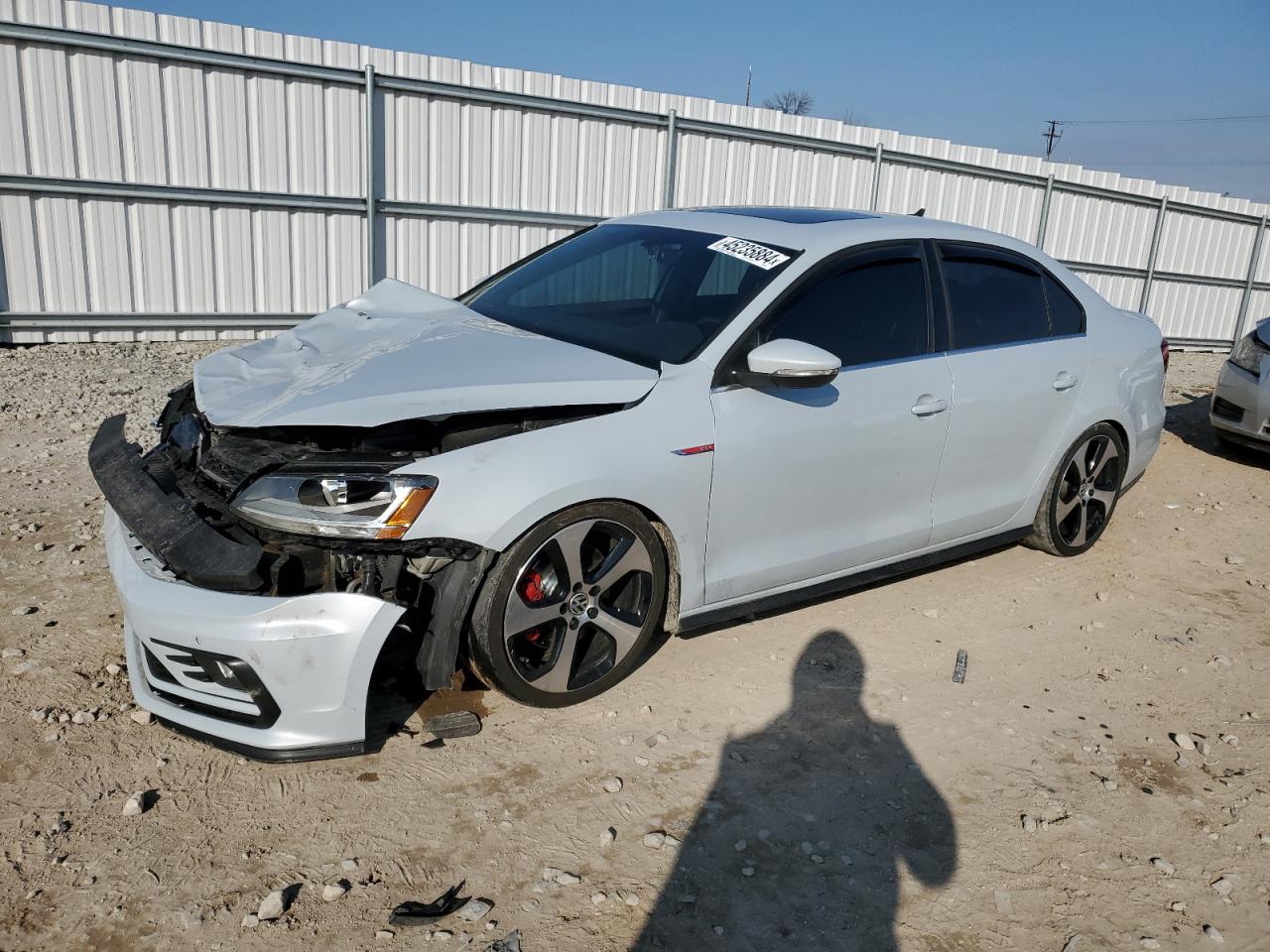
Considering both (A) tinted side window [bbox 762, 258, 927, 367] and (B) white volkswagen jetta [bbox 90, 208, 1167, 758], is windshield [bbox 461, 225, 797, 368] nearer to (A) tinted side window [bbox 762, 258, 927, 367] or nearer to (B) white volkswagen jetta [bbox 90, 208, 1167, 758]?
(B) white volkswagen jetta [bbox 90, 208, 1167, 758]

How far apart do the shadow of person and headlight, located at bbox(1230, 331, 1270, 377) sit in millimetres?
5801

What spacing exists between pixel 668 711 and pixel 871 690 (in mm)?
850

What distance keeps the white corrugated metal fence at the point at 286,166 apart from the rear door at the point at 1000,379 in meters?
7.04

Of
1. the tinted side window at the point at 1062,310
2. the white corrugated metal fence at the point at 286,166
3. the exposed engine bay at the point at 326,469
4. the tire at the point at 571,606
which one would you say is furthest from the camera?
the white corrugated metal fence at the point at 286,166

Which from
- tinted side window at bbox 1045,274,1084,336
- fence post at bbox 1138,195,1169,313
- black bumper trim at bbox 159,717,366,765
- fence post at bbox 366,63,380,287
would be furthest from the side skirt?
fence post at bbox 1138,195,1169,313

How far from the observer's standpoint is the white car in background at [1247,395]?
7.49 m

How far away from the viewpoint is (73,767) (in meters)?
3.00

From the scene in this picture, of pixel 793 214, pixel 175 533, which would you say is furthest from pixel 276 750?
pixel 793 214

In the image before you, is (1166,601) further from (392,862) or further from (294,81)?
(294,81)

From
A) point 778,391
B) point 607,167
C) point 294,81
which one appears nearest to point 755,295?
point 778,391

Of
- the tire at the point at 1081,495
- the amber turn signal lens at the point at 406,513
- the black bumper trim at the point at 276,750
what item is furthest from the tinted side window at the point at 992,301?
the black bumper trim at the point at 276,750

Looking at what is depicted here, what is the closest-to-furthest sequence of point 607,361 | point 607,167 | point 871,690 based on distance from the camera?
point 607,361
point 871,690
point 607,167

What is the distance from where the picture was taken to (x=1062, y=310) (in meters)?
4.98

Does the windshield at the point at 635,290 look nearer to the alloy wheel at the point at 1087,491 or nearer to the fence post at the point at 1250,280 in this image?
the alloy wheel at the point at 1087,491
